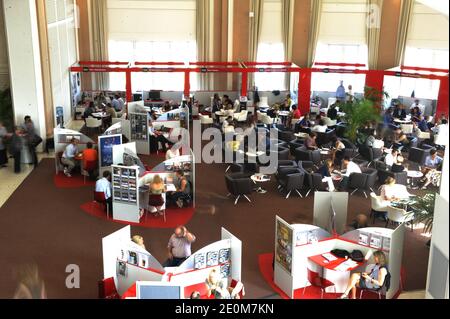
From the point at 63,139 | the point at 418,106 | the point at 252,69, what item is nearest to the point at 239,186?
the point at 63,139

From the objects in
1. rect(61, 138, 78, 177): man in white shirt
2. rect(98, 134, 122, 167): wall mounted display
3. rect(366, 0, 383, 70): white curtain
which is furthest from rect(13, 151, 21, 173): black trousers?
rect(366, 0, 383, 70): white curtain

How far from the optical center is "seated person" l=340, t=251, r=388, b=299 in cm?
777

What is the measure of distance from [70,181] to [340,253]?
7.20m

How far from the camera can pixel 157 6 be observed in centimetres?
2112

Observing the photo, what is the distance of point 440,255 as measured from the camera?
5.96 m

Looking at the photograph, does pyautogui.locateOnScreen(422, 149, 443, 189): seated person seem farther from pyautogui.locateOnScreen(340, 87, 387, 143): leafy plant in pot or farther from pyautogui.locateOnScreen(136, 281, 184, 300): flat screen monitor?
pyautogui.locateOnScreen(136, 281, 184, 300): flat screen monitor

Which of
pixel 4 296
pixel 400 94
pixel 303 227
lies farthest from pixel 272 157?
pixel 400 94

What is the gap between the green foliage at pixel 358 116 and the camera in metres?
15.6

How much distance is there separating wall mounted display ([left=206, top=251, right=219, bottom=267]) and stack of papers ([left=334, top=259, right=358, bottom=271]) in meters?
1.68

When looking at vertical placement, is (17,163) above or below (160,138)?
below

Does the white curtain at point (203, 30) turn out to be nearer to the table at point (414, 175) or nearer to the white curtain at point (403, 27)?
the white curtain at point (403, 27)

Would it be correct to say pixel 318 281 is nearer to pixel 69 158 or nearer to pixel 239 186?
pixel 239 186

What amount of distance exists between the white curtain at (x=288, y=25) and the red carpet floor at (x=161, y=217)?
38.0 feet

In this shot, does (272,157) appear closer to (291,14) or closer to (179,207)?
(179,207)
